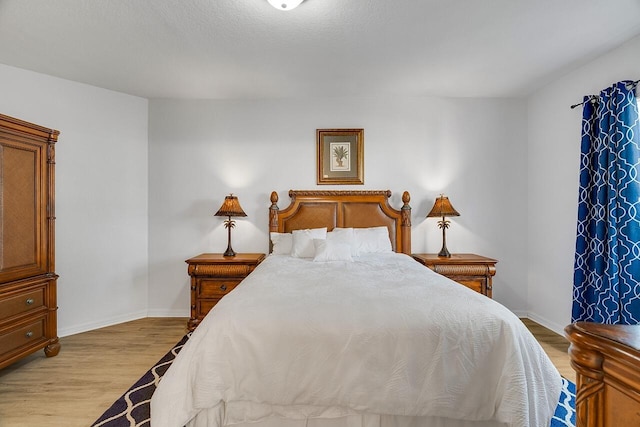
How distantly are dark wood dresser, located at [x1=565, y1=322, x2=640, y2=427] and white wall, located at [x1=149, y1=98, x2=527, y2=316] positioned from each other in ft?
10.1

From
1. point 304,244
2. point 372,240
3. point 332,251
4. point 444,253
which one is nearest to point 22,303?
point 304,244

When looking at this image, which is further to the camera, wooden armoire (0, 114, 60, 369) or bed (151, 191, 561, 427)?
wooden armoire (0, 114, 60, 369)

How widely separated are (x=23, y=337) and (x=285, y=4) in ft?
10.4

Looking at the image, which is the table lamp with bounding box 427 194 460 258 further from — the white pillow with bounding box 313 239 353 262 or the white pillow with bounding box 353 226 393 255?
the white pillow with bounding box 313 239 353 262

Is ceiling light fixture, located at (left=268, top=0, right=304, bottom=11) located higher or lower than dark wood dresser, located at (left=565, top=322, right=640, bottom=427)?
higher

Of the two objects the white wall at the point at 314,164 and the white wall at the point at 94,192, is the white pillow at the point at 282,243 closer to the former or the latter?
the white wall at the point at 314,164

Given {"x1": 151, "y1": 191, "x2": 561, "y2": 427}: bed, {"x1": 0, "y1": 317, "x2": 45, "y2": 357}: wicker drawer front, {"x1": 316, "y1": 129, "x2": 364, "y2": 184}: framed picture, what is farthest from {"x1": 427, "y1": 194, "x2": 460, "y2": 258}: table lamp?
{"x1": 0, "y1": 317, "x2": 45, "y2": 357}: wicker drawer front

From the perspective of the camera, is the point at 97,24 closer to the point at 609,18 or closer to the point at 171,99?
the point at 171,99

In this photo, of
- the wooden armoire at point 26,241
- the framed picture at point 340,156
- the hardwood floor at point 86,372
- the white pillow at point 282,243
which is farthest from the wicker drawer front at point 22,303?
the framed picture at point 340,156

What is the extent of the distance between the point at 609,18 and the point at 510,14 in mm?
746

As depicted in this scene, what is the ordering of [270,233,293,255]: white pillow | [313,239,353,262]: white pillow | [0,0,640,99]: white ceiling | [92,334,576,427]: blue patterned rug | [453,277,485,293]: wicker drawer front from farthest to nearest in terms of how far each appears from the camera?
[270,233,293,255]: white pillow, [453,277,485,293]: wicker drawer front, [313,239,353,262]: white pillow, [0,0,640,99]: white ceiling, [92,334,576,427]: blue patterned rug

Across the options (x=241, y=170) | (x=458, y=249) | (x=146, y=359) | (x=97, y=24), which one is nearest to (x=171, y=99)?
(x=241, y=170)

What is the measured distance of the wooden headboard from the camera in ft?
11.8

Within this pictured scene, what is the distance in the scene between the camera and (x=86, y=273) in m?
3.29
